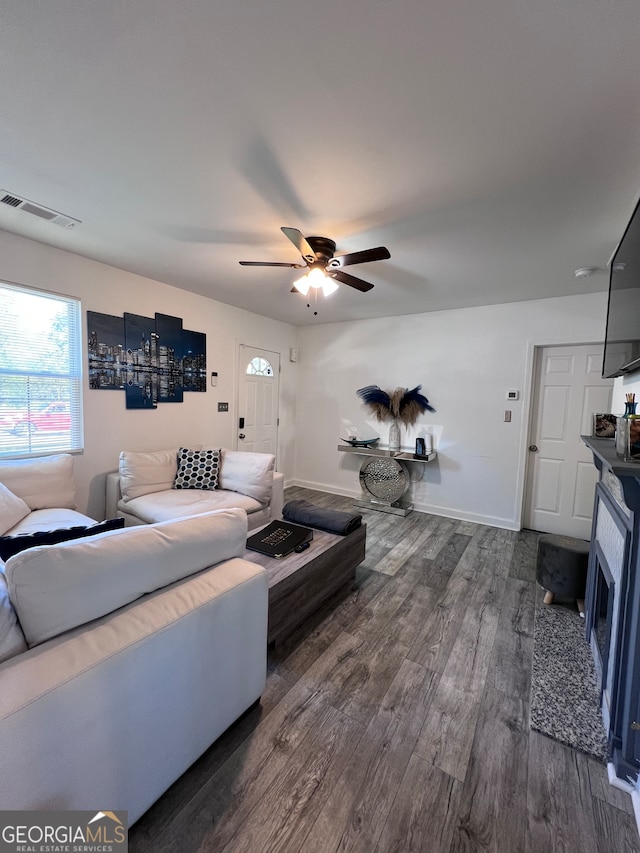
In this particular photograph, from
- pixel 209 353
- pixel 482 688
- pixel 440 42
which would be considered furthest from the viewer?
pixel 209 353

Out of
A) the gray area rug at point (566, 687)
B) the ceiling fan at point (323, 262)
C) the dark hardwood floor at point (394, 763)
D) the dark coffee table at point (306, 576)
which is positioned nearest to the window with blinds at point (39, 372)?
the ceiling fan at point (323, 262)

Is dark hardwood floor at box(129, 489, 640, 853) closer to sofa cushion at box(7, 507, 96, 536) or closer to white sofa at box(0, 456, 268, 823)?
white sofa at box(0, 456, 268, 823)

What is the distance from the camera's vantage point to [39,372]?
273 centimetres

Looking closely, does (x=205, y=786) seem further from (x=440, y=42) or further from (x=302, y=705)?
(x=440, y=42)

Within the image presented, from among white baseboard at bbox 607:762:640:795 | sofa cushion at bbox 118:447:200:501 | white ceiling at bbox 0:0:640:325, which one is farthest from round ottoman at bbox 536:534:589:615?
sofa cushion at bbox 118:447:200:501

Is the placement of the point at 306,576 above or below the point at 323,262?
below

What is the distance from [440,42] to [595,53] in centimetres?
49

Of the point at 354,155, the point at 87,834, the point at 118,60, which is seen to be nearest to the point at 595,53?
the point at 354,155

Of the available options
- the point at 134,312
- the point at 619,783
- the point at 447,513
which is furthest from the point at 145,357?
the point at 619,783

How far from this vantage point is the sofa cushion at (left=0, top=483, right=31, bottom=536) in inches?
84.7

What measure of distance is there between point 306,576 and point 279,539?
326 mm

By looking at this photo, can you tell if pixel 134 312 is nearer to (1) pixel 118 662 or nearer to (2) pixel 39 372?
(2) pixel 39 372

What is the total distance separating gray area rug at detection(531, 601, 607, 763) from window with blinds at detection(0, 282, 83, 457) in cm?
362

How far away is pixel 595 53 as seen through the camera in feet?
3.49
